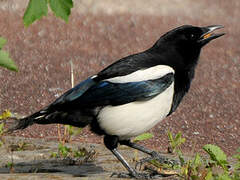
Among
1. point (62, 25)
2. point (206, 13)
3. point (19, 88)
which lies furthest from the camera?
point (206, 13)

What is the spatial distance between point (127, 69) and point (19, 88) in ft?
8.23

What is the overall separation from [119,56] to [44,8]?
4.94 m

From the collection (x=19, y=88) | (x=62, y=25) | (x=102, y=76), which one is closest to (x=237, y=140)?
(x=102, y=76)

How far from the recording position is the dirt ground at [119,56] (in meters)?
5.85

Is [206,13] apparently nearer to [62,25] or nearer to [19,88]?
[62,25]

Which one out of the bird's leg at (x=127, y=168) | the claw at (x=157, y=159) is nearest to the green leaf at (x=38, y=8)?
the bird's leg at (x=127, y=168)

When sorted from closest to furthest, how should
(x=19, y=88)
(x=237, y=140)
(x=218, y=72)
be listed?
(x=237, y=140)
(x=19, y=88)
(x=218, y=72)

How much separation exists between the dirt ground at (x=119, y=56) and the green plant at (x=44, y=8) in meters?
2.56

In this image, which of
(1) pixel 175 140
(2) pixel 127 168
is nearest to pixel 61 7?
(2) pixel 127 168

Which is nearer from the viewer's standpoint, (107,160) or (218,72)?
(107,160)

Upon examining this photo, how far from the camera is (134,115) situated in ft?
13.0

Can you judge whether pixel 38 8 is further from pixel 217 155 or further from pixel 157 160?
pixel 157 160

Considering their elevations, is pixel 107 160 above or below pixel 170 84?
below

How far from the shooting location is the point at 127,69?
4.12 m
